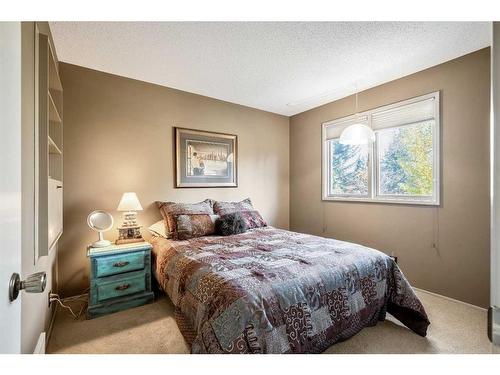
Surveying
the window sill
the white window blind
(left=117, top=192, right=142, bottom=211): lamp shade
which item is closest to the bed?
(left=117, top=192, right=142, bottom=211): lamp shade

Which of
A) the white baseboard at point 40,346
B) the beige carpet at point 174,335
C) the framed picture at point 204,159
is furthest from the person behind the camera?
the framed picture at point 204,159

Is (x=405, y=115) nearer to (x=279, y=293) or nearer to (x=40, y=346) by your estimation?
(x=279, y=293)

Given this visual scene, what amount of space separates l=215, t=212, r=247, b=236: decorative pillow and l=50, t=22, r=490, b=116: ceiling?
1711mm

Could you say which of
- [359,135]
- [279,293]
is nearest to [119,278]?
[279,293]

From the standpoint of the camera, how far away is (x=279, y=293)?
1429 mm

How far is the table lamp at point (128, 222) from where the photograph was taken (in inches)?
98.9

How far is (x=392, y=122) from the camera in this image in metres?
2.96

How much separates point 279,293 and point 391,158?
2513 millimetres

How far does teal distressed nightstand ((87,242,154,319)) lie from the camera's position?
7.07 feet

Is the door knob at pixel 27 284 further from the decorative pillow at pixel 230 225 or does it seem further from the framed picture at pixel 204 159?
the framed picture at pixel 204 159

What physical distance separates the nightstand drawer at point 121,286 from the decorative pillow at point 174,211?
53 centimetres

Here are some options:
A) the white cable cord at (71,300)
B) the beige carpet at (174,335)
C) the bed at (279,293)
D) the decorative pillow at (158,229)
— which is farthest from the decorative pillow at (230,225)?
the white cable cord at (71,300)

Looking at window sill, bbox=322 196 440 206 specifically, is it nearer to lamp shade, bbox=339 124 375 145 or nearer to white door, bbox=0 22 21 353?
lamp shade, bbox=339 124 375 145
